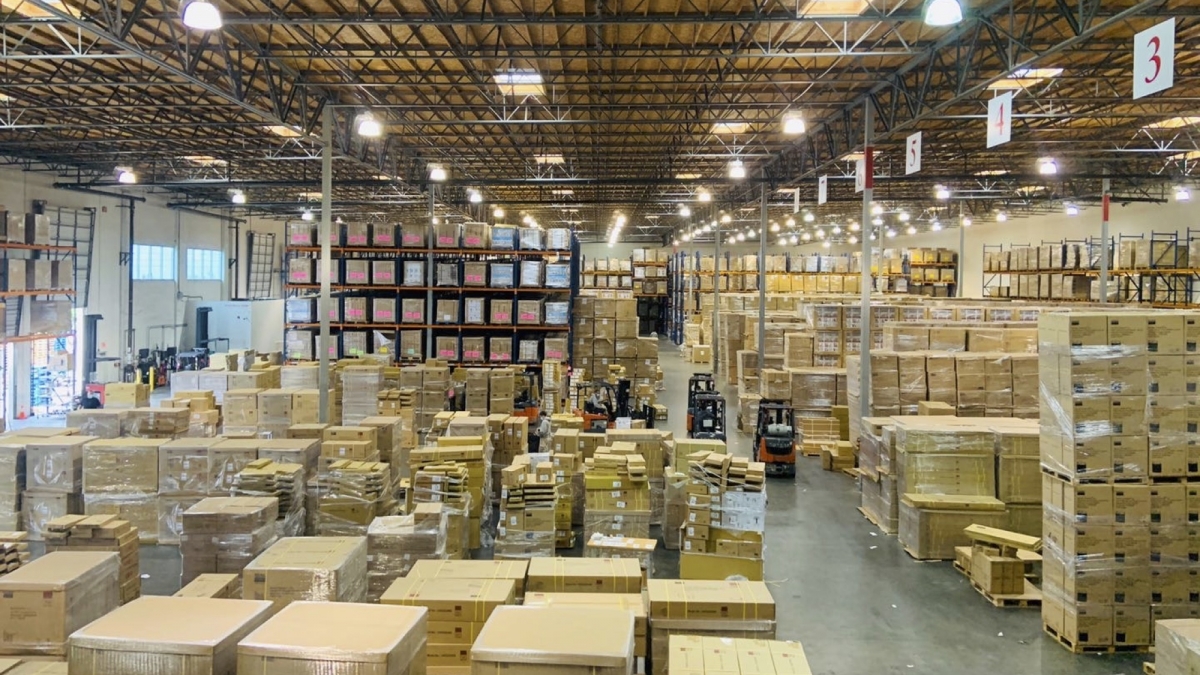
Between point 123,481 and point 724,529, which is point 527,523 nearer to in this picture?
point 724,529

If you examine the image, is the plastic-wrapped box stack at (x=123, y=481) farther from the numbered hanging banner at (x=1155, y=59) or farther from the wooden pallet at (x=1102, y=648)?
the numbered hanging banner at (x=1155, y=59)

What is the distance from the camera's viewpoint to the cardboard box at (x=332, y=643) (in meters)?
3.23

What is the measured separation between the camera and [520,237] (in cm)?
1762

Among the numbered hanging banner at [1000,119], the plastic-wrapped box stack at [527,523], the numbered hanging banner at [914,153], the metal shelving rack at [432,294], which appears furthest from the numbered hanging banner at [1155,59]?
the metal shelving rack at [432,294]

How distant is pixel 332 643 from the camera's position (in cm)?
330

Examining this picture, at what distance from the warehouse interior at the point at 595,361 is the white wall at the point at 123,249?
0.15 meters

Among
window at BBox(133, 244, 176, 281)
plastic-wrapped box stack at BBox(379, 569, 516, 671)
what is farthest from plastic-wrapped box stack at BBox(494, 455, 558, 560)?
window at BBox(133, 244, 176, 281)

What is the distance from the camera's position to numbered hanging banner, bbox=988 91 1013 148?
9711mm

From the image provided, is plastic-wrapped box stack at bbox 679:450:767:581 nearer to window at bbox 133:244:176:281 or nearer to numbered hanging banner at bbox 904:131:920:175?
numbered hanging banner at bbox 904:131:920:175

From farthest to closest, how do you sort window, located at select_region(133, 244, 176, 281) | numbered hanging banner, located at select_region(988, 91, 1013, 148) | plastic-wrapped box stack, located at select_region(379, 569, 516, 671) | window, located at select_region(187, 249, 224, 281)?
window, located at select_region(187, 249, 224, 281) < window, located at select_region(133, 244, 176, 281) < numbered hanging banner, located at select_region(988, 91, 1013, 148) < plastic-wrapped box stack, located at select_region(379, 569, 516, 671)

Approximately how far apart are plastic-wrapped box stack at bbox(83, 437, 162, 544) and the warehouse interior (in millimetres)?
47

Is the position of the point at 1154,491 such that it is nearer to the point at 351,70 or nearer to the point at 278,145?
the point at 351,70

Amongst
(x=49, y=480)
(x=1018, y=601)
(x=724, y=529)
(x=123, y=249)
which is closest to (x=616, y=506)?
(x=724, y=529)

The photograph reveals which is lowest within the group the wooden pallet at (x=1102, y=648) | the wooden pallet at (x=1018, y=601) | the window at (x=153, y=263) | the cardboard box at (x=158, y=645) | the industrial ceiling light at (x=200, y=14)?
the wooden pallet at (x=1102, y=648)
